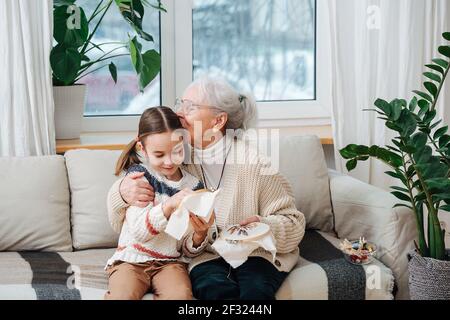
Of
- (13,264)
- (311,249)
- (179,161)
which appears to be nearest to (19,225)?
(13,264)

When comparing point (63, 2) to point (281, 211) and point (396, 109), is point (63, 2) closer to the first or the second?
point (281, 211)

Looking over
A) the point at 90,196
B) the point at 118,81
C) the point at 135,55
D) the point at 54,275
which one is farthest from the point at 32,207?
the point at 118,81

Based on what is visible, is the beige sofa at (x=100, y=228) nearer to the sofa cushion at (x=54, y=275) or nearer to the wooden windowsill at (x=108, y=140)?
the sofa cushion at (x=54, y=275)

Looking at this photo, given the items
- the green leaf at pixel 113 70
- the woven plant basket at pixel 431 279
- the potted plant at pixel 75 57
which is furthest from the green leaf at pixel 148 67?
the woven plant basket at pixel 431 279

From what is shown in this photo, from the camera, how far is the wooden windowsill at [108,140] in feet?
9.61

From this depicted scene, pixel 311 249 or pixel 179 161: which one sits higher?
pixel 179 161

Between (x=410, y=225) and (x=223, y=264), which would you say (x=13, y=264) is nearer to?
(x=223, y=264)

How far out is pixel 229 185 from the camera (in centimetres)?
240

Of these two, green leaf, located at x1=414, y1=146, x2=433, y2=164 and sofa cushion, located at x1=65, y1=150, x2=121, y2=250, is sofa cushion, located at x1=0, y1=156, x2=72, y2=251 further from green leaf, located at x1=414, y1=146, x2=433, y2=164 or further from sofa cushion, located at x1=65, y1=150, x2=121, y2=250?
green leaf, located at x1=414, y1=146, x2=433, y2=164

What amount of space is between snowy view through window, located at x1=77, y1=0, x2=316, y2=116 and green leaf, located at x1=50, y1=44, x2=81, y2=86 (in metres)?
0.45

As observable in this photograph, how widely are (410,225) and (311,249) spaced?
1.17 feet

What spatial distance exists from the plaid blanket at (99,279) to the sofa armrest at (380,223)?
0.30 ft

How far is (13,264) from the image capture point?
242cm

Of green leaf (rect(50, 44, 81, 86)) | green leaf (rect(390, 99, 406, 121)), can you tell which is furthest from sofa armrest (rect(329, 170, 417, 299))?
green leaf (rect(50, 44, 81, 86))
